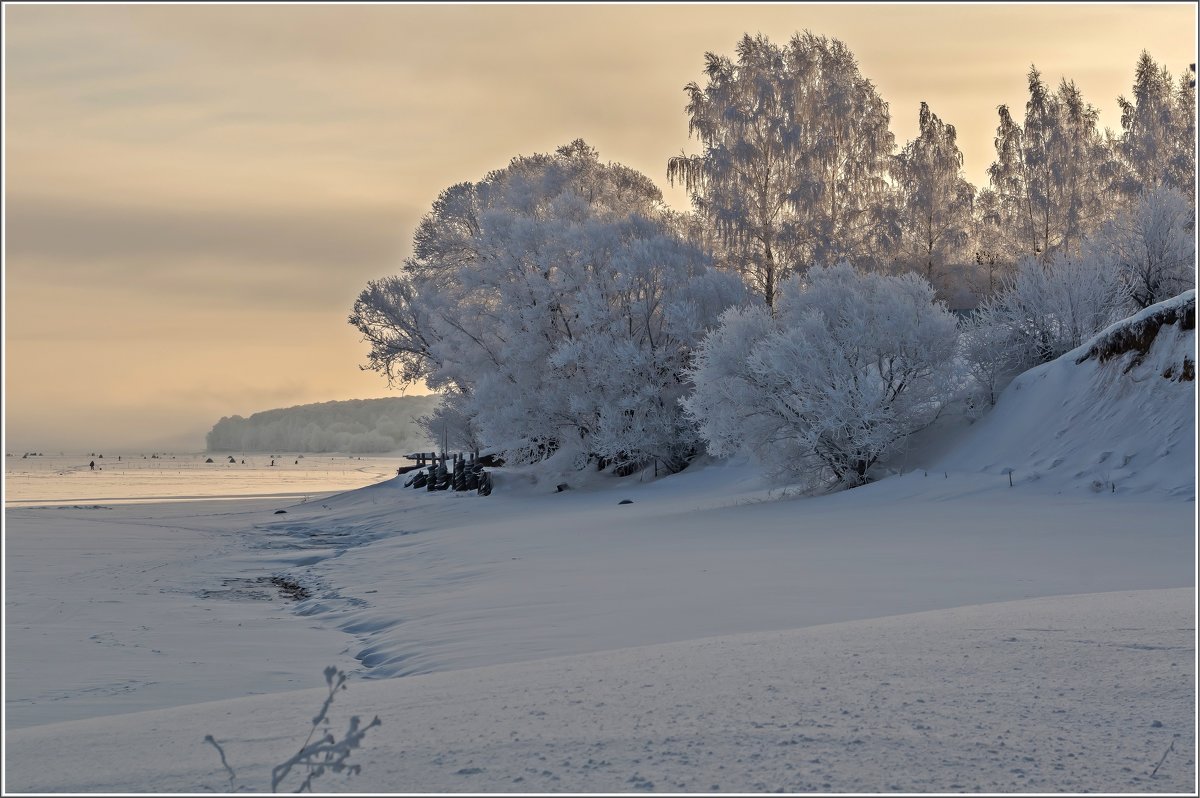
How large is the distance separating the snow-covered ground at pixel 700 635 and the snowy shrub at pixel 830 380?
117cm

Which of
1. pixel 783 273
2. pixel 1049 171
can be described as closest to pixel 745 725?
pixel 783 273

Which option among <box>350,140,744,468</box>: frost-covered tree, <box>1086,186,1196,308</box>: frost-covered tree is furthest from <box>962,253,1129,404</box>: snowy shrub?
<box>350,140,744,468</box>: frost-covered tree

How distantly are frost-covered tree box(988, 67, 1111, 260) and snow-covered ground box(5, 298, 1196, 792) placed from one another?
2435 centimetres

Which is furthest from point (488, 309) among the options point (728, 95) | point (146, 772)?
point (146, 772)

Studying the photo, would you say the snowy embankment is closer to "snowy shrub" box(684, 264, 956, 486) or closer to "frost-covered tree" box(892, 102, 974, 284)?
"snowy shrub" box(684, 264, 956, 486)

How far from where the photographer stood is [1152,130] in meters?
45.4

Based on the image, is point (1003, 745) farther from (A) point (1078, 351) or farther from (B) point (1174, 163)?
(B) point (1174, 163)

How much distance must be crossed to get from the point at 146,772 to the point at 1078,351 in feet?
69.2

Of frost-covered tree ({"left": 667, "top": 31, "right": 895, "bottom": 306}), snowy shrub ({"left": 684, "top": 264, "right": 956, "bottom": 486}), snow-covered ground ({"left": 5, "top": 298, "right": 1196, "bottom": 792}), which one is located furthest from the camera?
frost-covered tree ({"left": 667, "top": 31, "right": 895, "bottom": 306})

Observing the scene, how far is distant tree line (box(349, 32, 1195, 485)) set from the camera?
2306 centimetres

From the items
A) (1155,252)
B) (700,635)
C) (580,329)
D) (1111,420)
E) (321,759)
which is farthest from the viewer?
(580,329)

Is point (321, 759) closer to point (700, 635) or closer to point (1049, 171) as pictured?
point (700, 635)

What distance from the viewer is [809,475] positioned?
23109 millimetres

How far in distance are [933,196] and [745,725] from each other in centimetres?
4207
